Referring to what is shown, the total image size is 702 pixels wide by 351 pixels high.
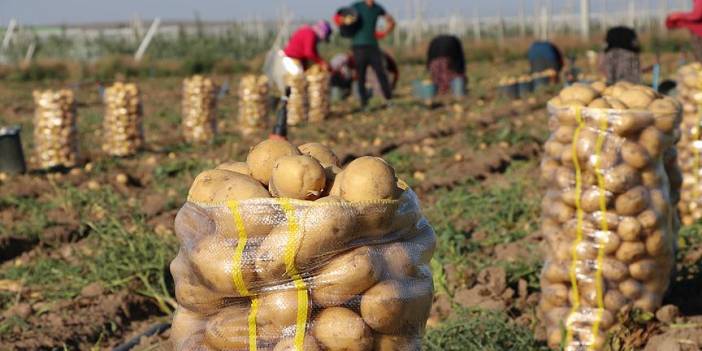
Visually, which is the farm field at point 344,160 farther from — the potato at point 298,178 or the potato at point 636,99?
the potato at point 298,178

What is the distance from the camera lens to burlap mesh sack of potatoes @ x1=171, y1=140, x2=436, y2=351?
2.30 metres

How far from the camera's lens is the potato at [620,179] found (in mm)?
3830

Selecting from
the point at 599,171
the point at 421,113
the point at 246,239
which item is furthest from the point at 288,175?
the point at 421,113

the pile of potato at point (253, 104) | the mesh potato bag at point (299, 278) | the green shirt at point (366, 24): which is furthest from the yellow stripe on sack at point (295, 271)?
the green shirt at point (366, 24)

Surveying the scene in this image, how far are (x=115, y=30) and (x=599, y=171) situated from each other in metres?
32.2

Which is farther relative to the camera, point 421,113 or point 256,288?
point 421,113

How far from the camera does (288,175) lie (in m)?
2.35

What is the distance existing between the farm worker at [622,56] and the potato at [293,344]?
944 cm

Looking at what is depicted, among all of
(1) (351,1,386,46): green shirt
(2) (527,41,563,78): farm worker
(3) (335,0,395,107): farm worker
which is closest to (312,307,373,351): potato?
(3) (335,0,395,107): farm worker

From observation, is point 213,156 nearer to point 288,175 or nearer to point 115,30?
point 288,175

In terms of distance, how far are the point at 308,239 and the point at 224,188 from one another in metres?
0.27

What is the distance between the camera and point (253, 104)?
11539 mm

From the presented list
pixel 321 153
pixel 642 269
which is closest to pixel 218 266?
pixel 321 153

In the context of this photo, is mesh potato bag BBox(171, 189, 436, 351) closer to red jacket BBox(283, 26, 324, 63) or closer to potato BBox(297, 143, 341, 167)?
potato BBox(297, 143, 341, 167)
